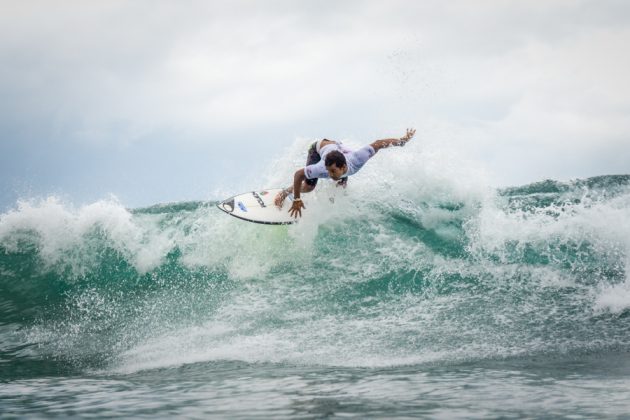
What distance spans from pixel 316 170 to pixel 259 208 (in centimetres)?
178

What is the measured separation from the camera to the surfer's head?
721 centimetres

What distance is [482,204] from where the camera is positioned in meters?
9.56

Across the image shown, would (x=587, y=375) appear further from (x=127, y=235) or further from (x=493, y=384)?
(x=127, y=235)

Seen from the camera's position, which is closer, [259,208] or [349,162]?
[349,162]

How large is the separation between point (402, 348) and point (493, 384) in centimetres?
162

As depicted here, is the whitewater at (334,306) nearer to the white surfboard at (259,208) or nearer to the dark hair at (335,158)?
the white surfboard at (259,208)

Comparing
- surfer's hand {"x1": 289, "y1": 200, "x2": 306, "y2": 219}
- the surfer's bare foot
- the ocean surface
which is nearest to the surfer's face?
surfer's hand {"x1": 289, "y1": 200, "x2": 306, "y2": 219}

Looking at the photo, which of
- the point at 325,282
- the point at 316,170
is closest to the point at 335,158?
the point at 316,170

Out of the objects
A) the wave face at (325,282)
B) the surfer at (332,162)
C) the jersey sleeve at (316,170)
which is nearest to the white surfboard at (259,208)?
the wave face at (325,282)

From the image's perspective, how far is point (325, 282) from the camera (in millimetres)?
7539

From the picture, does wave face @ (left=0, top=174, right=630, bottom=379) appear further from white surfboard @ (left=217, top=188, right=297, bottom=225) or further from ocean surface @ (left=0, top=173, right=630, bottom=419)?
white surfboard @ (left=217, top=188, right=297, bottom=225)

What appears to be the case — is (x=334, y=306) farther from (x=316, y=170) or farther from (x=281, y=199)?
(x=281, y=199)

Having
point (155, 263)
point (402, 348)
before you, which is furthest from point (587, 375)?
point (155, 263)

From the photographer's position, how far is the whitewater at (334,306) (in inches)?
136
